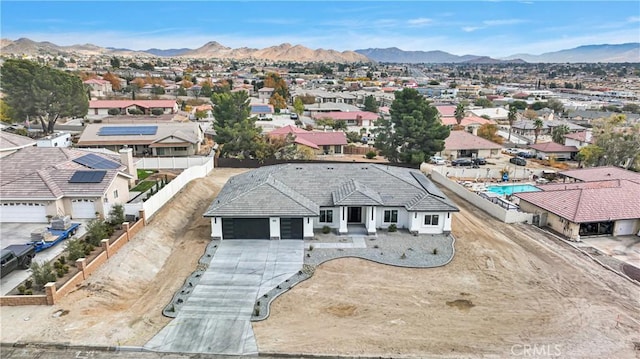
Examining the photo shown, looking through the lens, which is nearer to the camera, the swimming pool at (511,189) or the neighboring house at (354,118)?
the swimming pool at (511,189)

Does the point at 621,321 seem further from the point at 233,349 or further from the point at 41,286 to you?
the point at 41,286

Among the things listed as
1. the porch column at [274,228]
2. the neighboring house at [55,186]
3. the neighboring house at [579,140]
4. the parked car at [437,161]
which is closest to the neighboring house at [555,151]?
the neighboring house at [579,140]

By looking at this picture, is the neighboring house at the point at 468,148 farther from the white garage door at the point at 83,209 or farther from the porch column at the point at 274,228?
the white garage door at the point at 83,209

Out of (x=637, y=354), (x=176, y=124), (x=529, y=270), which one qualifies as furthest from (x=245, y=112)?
(x=637, y=354)

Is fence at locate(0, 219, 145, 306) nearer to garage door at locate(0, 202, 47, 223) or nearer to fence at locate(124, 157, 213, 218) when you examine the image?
fence at locate(124, 157, 213, 218)

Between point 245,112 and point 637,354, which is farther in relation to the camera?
point 245,112

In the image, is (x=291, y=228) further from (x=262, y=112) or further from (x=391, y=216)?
(x=262, y=112)

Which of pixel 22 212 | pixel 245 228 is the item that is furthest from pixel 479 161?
pixel 22 212
